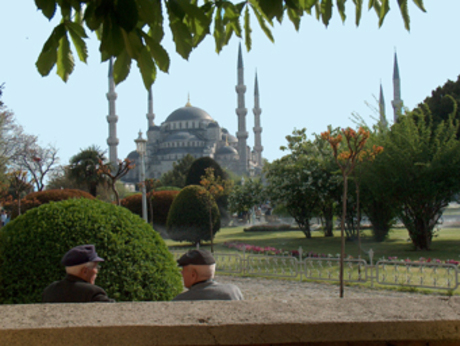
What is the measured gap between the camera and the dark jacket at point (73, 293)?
11.6ft

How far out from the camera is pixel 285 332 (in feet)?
5.89

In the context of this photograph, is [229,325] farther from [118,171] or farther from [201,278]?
[118,171]

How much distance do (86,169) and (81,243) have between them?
90.4ft

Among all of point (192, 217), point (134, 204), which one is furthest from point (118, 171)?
point (134, 204)

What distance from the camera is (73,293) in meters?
3.55

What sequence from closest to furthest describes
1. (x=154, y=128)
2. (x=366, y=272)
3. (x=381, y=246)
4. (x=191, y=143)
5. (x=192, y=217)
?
(x=366, y=272), (x=381, y=246), (x=192, y=217), (x=191, y=143), (x=154, y=128)

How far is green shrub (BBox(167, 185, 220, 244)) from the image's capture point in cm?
2006

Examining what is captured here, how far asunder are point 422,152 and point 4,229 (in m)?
13.1

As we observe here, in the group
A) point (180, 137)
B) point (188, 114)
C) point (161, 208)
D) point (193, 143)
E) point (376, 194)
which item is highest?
point (188, 114)

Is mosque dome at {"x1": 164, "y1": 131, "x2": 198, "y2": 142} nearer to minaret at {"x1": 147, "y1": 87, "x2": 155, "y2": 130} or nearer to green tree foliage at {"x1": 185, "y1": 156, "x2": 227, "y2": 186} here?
minaret at {"x1": 147, "y1": 87, "x2": 155, "y2": 130}

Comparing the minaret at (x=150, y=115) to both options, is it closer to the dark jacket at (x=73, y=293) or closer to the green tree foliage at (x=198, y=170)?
the green tree foliage at (x=198, y=170)

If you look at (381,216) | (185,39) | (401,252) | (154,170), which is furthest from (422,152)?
(154,170)

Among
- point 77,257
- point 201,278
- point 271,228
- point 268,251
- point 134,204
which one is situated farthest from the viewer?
point 271,228

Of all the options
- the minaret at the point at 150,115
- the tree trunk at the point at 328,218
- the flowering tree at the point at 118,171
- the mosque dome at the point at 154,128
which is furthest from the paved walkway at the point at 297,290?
the mosque dome at the point at 154,128
